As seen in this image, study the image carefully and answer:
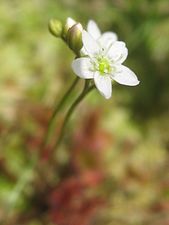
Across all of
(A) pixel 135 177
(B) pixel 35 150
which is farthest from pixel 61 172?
(A) pixel 135 177

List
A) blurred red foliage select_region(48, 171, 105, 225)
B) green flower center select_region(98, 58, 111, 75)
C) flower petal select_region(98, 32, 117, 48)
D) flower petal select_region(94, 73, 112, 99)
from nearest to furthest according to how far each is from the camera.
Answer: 1. flower petal select_region(94, 73, 112, 99)
2. green flower center select_region(98, 58, 111, 75)
3. flower petal select_region(98, 32, 117, 48)
4. blurred red foliage select_region(48, 171, 105, 225)

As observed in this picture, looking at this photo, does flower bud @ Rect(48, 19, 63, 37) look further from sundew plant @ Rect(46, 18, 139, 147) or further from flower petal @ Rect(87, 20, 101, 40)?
flower petal @ Rect(87, 20, 101, 40)

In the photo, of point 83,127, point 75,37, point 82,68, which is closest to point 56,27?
point 75,37

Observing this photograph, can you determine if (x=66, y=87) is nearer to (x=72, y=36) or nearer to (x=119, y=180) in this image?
(x=119, y=180)

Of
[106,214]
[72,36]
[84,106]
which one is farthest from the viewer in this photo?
[84,106]

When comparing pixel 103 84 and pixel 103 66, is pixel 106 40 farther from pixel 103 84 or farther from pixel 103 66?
pixel 103 84

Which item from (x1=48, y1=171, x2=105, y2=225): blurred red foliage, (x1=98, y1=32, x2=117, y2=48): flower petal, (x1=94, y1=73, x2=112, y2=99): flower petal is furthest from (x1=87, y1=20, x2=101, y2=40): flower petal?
(x1=48, y1=171, x2=105, y2=225): blurred red foliage
